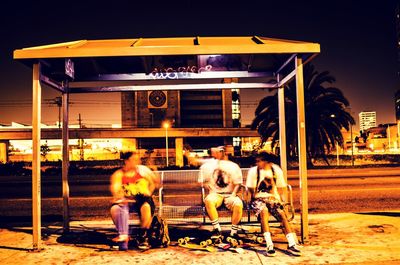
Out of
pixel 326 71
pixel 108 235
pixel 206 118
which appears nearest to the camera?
pixel 108 235

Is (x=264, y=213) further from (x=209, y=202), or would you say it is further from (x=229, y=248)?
(x=209, y=202)

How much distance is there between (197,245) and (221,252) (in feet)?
1.65

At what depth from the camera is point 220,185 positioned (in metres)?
5.89

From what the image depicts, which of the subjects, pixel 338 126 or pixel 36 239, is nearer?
pixel 36 239

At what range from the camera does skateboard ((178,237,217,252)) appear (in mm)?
5200

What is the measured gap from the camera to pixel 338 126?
23172 mm

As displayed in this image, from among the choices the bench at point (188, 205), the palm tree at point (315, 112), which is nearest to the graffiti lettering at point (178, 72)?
the bench at point (188, 205)

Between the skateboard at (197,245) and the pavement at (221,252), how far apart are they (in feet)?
0.37

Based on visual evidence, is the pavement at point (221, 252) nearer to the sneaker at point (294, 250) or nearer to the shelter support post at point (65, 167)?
the sneaker at point (294, 250)

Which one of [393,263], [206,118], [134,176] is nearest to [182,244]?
[134,176]

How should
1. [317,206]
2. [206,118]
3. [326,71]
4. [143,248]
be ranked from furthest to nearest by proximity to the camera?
[206,118]
[326,71]
[317,206]
[143,248]

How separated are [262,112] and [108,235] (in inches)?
715

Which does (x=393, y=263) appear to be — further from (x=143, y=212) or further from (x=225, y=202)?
(x=143, y=212)

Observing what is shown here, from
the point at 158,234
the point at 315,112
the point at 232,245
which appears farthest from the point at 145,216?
the point at 315,112
